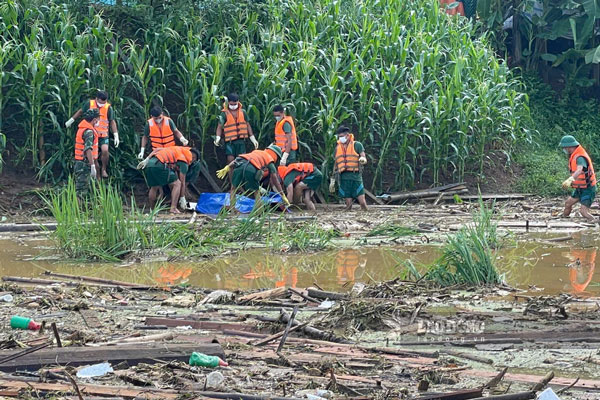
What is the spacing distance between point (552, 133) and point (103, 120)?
11406 millimetres

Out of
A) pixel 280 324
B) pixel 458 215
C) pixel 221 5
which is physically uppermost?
pixel 221 5

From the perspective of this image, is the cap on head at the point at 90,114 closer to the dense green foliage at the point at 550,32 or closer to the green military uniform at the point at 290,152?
the green military uniform at the point at 290,152

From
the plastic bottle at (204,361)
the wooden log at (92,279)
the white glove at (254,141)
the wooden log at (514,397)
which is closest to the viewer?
the wooden log at (514,397)

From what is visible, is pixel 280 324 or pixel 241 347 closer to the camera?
pixel 241 347

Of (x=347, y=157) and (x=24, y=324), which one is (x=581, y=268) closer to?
(x=24, y=324)

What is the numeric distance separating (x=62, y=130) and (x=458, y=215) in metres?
7.17

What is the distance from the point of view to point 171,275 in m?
9.39

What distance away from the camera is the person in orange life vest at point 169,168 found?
49.2 feet

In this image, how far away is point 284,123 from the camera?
16.0 m

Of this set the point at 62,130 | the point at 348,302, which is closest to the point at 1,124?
the point at 62,130

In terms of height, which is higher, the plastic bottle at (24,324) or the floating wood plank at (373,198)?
the plastic bottle at (24,324)

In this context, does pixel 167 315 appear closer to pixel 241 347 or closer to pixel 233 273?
pixel 241 347

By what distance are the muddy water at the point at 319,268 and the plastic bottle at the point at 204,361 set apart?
11.9 feet

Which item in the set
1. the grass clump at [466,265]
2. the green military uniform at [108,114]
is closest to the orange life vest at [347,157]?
the green military uniform at [108,114]
